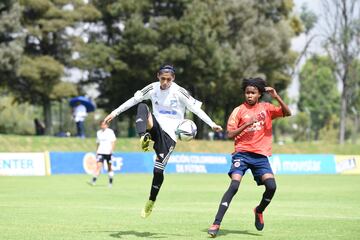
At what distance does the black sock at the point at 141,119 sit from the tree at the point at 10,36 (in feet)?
128

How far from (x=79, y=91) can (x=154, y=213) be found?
46.0 m

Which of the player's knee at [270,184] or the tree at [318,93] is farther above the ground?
the tree at [318,93]

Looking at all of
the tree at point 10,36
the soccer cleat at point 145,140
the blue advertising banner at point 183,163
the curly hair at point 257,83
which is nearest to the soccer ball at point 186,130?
the soccer cleat at point 145,140

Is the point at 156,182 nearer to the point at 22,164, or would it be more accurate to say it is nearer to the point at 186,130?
the point at 186,130

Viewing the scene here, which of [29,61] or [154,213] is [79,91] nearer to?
[29,61]

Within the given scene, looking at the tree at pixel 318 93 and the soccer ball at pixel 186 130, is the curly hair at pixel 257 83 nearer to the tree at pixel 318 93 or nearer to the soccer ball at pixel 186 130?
the soccer ball at pixel 186 130

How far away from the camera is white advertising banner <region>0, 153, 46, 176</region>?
34.7 meters

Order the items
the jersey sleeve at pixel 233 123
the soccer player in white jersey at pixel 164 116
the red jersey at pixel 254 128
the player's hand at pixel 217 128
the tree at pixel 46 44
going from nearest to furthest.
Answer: the jersey sleeve at pixel 233 123
the red jersey at pixel 254 128
the player's hand at pixel 217 128
the soccer player in white jersey at pixel 164 116
the tree at pixel 46 44

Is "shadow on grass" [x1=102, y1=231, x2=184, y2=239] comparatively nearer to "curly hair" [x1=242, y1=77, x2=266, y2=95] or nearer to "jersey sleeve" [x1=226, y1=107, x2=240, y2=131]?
"jersey sleeve" [x1=226, y1=107, x2=240, y2=131]

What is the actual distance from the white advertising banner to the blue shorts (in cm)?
2463

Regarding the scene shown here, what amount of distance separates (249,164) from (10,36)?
1630 inches

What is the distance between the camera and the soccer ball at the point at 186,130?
11734 mm

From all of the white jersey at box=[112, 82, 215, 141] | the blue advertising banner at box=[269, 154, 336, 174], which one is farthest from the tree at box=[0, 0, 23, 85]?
the white jersey at box=[112, 82, 215, 141]

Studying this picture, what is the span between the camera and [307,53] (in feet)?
230
